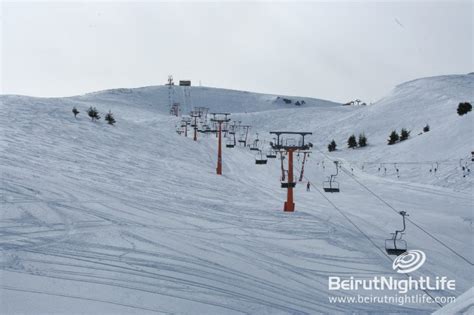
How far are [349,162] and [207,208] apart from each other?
2942cm

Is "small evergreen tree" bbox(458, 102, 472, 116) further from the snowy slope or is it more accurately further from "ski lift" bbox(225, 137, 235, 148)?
"ski lift" bbox(225, 137, 235, 148)

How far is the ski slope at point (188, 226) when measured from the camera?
10359 mm

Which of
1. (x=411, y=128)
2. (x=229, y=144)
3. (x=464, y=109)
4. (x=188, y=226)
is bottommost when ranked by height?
(x=188, y=226)

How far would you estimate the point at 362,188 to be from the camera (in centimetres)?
3145

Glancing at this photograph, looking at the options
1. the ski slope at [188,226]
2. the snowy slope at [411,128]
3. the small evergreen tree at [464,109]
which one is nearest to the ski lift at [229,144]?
the ski slope at [188,226]

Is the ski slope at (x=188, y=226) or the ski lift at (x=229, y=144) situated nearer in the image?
the ski slope at (x=188, y=226)

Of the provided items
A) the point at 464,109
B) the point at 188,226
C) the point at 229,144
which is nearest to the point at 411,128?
the point at 464,109

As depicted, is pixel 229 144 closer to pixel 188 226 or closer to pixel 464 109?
pixel 188 226

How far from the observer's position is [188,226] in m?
15.7

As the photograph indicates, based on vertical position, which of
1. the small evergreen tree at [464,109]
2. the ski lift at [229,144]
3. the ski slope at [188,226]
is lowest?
the ski slope at [188,226]

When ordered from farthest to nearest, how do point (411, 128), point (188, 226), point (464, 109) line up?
point (411, 128) → point (464, 109) → point (188, 226)

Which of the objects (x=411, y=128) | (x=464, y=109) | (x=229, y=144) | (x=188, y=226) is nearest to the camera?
(x=188, y=226)

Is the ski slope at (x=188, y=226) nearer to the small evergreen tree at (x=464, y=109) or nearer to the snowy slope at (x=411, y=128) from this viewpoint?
the snowy slope at (x=411, y=128)

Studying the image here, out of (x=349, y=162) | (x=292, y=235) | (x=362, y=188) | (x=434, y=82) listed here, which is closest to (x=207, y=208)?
(x=292, y=235)
